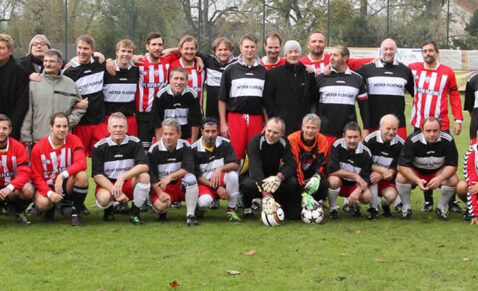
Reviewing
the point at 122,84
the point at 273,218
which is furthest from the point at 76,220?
the point at 273,218

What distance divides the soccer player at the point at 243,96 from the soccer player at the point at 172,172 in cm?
71

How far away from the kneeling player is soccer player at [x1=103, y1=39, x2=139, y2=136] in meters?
0.76

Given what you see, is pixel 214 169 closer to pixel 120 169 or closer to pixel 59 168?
pixel 120 169

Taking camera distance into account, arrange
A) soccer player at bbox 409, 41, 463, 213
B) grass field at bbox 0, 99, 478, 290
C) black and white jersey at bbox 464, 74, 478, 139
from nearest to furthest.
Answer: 1. grass field at bbox 0, 99, 478, 290
2. black and white jersey at bbox 464, 74, 478, 139
3. soccer player at bbox 409, 41, 463, 213

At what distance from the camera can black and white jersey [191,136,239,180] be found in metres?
6.11

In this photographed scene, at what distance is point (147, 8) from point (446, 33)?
41.1ft

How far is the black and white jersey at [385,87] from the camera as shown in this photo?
6566mm

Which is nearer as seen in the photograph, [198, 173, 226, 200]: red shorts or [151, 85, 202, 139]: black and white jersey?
[198, 173, 226, 200]: red shorts

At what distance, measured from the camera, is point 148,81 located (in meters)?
6.79

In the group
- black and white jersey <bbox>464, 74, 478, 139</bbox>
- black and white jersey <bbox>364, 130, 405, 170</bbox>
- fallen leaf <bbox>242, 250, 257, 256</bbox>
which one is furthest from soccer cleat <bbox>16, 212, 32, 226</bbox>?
black and white jersey <bbox>464, 74, 478, 139</bbox>

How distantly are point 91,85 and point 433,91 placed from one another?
360 centimetres

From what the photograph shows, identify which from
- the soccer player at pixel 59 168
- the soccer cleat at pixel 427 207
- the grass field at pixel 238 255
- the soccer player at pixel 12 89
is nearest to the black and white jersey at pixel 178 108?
the soccer player at pixel 59 168

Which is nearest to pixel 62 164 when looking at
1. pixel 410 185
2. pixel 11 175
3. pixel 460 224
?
pixel 11 175

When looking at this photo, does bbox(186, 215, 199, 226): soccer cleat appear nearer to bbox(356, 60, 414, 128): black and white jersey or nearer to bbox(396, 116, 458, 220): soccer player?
bbox(396, 116, 458, 220): soccer player
